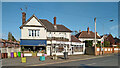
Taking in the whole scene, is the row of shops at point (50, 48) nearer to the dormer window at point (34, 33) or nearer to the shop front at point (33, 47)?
the shop front at point (33, 47)

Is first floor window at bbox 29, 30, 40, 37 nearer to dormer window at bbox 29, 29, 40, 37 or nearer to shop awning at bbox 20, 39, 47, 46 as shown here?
dormer window at bbox 29, 29, 40, 37

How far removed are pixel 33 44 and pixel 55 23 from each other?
31.9 ft

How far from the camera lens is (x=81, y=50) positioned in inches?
1233

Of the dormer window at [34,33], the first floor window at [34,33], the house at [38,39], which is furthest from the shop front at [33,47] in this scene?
the first floor window at [34,33]

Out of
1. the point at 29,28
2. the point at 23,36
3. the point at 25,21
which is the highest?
the point at 25,21

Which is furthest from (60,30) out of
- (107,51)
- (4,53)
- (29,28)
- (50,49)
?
(107,51)

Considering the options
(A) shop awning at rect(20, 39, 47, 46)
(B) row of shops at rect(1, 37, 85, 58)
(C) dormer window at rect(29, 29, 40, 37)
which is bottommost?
(B) row of shops at rect(1, 37, 85, 58)

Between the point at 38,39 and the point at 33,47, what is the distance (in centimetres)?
202

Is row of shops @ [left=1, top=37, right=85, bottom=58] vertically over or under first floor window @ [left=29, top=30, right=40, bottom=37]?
under

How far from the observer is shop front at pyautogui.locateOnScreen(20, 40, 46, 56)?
23856 mm

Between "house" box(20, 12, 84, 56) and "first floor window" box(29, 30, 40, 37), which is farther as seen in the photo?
"first floor window" box(29, 30, 40, 37)

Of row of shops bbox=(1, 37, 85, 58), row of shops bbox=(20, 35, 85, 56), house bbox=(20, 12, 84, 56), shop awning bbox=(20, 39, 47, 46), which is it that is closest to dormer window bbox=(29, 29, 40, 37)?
house bbox=(20, 12, 84, 56)

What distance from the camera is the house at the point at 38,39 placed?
965 inches

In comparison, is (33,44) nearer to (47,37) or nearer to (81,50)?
(47,37)
